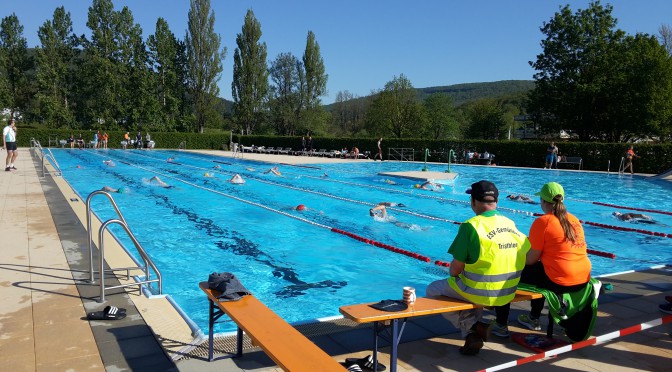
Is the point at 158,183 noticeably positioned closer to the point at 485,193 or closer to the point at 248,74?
the point at 485,193

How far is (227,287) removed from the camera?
3.62 m

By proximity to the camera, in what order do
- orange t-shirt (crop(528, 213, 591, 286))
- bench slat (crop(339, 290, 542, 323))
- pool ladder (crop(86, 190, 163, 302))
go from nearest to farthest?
bench slat (crop(339, 290, 542, 323)) < orange t-shirt (crop(528, 213, 591, 286)) < pool ladder (crop(86, 190, 163, 302))

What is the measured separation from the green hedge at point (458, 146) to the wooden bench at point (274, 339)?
2817 cm

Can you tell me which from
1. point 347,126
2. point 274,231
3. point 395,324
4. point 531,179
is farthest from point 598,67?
point 347,126

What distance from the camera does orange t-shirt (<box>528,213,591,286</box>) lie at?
385 cm

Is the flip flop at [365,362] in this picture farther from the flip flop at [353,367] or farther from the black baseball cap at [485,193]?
the black baseball cap at [485,193]

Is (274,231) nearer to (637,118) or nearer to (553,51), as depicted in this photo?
(637,118)

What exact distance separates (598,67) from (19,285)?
4013 centimetres

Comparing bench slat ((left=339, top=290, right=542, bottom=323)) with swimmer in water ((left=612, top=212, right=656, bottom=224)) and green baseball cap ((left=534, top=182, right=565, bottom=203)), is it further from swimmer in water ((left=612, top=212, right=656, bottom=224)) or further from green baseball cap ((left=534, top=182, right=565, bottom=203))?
swimmer in water ((left=612, top=212, right=656, bottom=224))

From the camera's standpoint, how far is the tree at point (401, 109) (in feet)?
186

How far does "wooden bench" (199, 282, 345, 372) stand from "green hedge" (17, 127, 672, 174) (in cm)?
2817

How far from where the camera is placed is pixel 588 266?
3.96 m

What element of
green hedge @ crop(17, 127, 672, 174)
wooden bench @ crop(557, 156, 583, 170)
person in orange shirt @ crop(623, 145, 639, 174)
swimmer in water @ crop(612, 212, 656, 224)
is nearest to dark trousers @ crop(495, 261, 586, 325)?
swimmer in water @ crop(612, 212, 656, 224)

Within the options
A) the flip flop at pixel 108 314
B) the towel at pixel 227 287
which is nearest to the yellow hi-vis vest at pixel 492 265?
the towel at pixel 227 287
